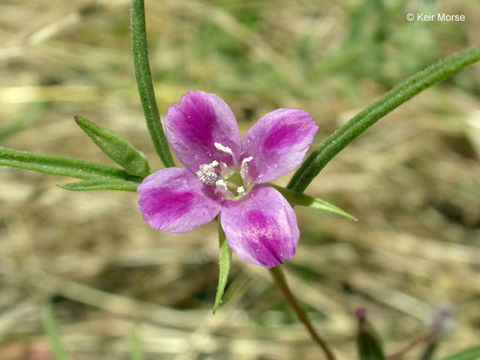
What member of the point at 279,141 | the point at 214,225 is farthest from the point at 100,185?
the point at 214,225

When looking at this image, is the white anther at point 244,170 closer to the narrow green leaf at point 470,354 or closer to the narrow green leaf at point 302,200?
the narrow green leaf at point 302,200

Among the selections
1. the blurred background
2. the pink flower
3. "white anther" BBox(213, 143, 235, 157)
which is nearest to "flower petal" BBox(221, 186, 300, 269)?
the pink flower

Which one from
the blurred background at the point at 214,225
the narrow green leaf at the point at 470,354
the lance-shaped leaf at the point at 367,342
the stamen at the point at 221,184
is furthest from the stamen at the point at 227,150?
the blurred background at the point at 214,225

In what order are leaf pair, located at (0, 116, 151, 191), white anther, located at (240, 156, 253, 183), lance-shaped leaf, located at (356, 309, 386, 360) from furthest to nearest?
lance-shaped leaf, located at (356, 309, 386, 360)
white anther, located at (240, 156, 253, 183)
leaf pair, located at (0, 116, 151, 191)

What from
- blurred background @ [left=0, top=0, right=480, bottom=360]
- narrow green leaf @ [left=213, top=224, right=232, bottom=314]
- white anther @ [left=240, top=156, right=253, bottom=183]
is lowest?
blurred background @ [left=0, top=0, right=480, bottom=360]

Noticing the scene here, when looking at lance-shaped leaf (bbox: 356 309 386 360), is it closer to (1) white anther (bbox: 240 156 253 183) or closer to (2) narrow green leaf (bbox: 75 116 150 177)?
(1) white anther (bbox: 240 156 253 183)

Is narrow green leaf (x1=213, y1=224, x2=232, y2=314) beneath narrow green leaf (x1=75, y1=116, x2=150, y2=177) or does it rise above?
beneath

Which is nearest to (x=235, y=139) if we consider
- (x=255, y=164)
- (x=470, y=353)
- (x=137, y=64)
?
(x=255, y=164)
